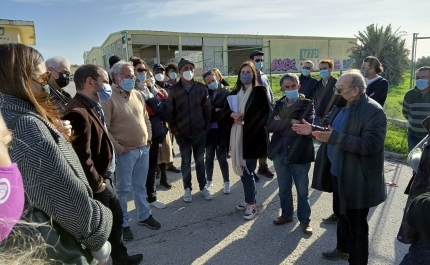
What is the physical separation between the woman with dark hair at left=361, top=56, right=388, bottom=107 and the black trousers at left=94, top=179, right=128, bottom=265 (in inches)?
158

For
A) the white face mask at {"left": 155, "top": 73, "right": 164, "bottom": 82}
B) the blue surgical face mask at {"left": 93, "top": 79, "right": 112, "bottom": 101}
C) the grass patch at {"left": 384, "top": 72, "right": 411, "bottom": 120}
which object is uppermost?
the white face mask at {"left": 155, "top": 73, "right": 164, "bottom": 82}

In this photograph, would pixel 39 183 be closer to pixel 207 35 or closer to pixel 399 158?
pixel 399 158

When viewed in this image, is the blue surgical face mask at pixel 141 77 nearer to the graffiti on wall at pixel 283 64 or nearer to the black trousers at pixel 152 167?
the black trousers at pixel 152 167

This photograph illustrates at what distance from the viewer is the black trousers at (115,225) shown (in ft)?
8.72

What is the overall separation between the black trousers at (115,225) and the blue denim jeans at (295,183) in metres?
1.93

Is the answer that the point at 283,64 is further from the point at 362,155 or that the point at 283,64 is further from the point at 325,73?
the point at 362,155

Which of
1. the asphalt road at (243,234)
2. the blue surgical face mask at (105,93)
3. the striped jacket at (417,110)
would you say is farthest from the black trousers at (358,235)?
the striped jacket at (417,110)

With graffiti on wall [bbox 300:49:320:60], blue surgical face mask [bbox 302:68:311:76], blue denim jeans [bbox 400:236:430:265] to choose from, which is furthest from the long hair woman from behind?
graffiti on wall [bbox 300:49:320:60]

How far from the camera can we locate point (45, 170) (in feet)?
4.50

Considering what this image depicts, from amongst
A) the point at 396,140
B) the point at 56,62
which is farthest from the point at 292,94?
the point at 396,140

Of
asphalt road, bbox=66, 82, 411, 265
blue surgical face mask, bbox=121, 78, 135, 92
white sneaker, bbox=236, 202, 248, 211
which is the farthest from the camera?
white sneaker, bbox=236, 202, 248, 211

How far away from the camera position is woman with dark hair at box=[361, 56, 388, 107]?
15.4 ft

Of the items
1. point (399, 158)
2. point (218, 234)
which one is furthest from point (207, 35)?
point (218, 234)

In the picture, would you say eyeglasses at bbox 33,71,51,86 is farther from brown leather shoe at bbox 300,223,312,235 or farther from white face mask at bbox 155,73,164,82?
white face mask at bbox 155,73,164,82
